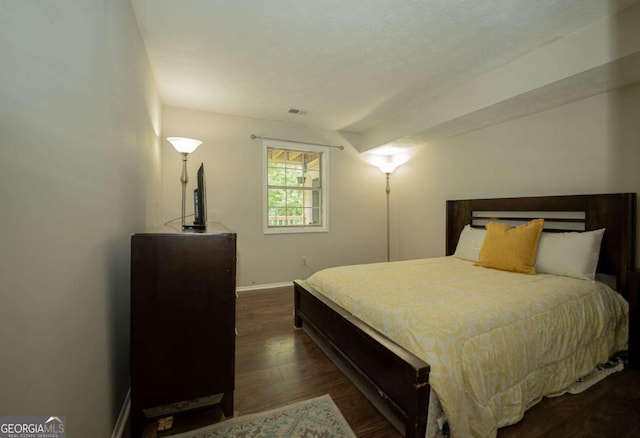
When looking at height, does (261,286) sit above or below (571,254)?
below

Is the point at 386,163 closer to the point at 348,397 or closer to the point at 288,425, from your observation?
the point at 348,397

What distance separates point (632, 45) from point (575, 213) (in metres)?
1.43

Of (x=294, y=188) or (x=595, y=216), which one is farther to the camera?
(x=294, y=188)

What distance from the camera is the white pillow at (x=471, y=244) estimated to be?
3082mm

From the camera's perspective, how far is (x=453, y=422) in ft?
4.17

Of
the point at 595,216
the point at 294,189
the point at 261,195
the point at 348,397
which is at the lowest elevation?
the point at 348,397

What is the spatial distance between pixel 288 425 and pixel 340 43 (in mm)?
2762

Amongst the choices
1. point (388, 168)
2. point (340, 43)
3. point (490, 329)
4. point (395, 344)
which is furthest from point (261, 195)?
point (490, 329)

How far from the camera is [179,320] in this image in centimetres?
142

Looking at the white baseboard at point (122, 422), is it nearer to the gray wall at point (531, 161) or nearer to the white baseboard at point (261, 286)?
the white baseboard at point (261, 286)

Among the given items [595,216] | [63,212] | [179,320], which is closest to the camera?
[63,212]

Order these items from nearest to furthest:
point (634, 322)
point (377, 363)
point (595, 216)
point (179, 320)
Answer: point (179, 320) < point (377, 363) < point (634, 322) < point (595, 216)

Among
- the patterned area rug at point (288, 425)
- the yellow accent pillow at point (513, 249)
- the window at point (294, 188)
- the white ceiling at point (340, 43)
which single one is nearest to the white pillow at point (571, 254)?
the yellow accent pillow at point (513, 249)

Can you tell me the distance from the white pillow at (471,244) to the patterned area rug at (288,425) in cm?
228
